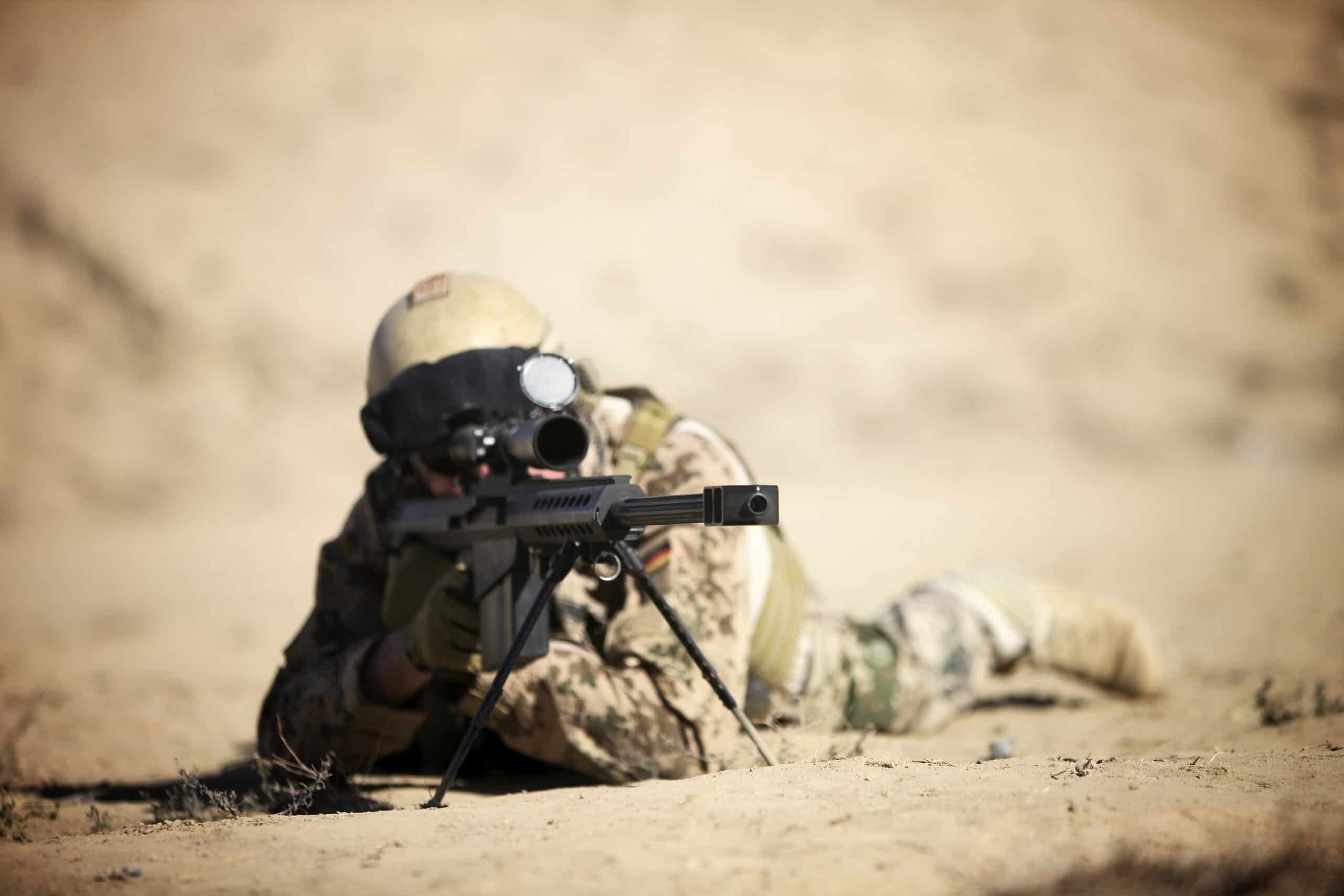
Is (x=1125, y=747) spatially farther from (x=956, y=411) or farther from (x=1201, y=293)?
(x=1201, y=293)

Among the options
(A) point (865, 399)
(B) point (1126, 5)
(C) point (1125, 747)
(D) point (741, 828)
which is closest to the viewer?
(D) point (741, 828)

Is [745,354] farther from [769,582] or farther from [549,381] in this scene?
[549,381]

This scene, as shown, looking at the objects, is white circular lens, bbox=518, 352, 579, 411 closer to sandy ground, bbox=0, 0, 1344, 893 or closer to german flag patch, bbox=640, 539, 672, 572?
german flag patch, bbox=640, 539, 672, 572

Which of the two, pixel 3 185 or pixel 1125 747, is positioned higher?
pixel 3 185

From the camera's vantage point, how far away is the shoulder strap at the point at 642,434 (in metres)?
3.33

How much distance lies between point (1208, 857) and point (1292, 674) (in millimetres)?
3830

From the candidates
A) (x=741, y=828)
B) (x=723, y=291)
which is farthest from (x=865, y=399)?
(x=741, y=828)

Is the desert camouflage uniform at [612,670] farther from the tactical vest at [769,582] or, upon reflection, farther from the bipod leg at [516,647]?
the bipod leg at [516,647]

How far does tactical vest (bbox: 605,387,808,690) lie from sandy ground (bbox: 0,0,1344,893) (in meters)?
0.35

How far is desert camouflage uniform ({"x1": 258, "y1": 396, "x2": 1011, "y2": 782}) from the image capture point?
312 cm

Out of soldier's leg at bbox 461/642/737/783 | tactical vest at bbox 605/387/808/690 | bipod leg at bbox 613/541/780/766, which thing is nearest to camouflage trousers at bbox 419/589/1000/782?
soldier's leg at bbox 461/642/737/783

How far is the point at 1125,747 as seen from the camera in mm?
3842

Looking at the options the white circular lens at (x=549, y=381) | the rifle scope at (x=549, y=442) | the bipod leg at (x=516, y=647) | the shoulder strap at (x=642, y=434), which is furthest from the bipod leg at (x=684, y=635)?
the shoulder strap at (x=642, y=434)

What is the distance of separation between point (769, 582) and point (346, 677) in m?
1.25
